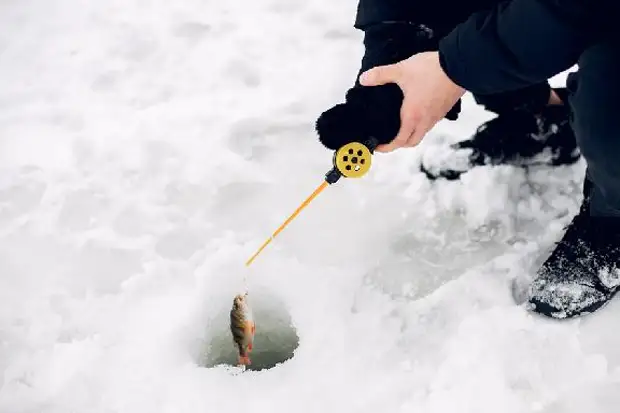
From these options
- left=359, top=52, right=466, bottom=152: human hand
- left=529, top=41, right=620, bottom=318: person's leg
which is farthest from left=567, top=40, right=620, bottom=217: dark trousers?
left=359, top=52, right=466, bottom=152: human hand

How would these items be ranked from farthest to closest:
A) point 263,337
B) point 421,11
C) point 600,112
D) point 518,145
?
point 518,145 → point 263,337 → point 421,11 → point 600,112

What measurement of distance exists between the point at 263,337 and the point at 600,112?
1248 millimetres

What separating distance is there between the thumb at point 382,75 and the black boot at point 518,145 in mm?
810

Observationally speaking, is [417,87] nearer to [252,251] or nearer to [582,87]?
[582,87]

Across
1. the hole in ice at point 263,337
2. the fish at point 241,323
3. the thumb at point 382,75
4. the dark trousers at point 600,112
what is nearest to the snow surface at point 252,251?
the hole in ice at point 263,337

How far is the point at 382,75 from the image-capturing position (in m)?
1.57

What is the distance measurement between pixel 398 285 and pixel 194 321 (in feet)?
2.20

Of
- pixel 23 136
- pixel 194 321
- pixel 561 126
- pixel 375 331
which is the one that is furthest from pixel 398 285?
pixel 23 136

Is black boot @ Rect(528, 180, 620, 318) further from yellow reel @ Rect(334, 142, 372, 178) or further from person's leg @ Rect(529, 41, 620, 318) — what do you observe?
yellow reel @ Rect(334, 142, 372, 178)

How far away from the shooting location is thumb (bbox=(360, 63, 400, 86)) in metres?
1.56

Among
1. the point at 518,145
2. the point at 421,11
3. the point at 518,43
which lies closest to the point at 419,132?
the point at 518,43

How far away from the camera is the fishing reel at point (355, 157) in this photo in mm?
1540

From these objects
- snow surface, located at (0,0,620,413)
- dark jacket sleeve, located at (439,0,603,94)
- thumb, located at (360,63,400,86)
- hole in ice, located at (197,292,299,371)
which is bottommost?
hole in ice, located at (197,292,299,371)

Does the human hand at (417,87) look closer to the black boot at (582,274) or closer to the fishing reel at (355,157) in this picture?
the fishing reel at (355,157)
